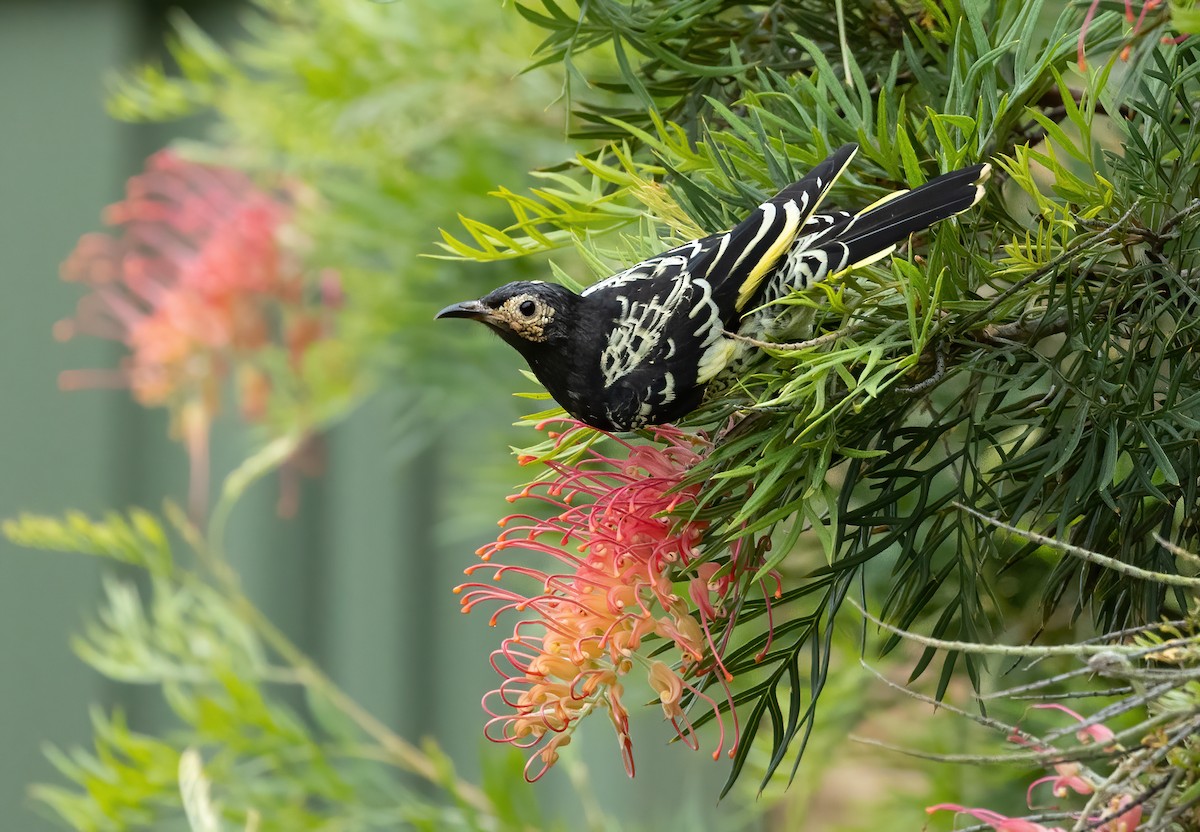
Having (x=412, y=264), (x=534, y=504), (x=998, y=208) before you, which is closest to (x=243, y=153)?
(x=412, y=264)

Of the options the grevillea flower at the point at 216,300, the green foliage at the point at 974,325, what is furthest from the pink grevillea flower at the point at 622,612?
the grevillea flower at the point at 216,300

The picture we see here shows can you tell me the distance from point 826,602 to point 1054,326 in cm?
8

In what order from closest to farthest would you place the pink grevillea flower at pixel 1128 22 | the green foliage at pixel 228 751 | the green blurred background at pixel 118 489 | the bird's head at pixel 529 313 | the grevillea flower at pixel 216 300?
the pink grevillea flower at pixel 1128 22
the bird's head at pixel 529 313
the green foliage at pixel 228 751
the grevillea flower at pixel 216 300
the green blurred background at pixel 118 489

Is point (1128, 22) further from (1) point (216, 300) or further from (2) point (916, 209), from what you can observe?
(1) point (216, 300)

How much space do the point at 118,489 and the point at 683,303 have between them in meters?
0.94

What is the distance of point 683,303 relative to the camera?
1.08 ft

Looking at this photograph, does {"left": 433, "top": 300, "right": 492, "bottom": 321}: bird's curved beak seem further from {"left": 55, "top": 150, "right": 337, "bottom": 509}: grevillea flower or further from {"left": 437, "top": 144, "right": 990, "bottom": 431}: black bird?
{"left": 55, "top": 150, "right": 337, "bottom": 509}: grevillea flower

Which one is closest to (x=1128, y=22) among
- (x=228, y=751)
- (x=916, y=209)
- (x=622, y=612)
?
(x=916, y=209)

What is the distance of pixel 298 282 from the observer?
847mm

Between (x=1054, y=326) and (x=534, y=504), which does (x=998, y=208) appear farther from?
(x=534, y=504)

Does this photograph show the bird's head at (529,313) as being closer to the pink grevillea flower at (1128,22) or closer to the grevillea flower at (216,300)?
the pink grevillea flower at (1128,22)

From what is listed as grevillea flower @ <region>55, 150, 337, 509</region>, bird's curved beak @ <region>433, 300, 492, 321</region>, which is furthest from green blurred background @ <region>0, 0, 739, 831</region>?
bird's curved beak @ <region>433, 300, 492, 321</region>

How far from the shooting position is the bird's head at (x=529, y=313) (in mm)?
353

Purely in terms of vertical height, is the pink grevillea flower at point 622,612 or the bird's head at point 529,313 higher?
the bird's head at point 529,313
